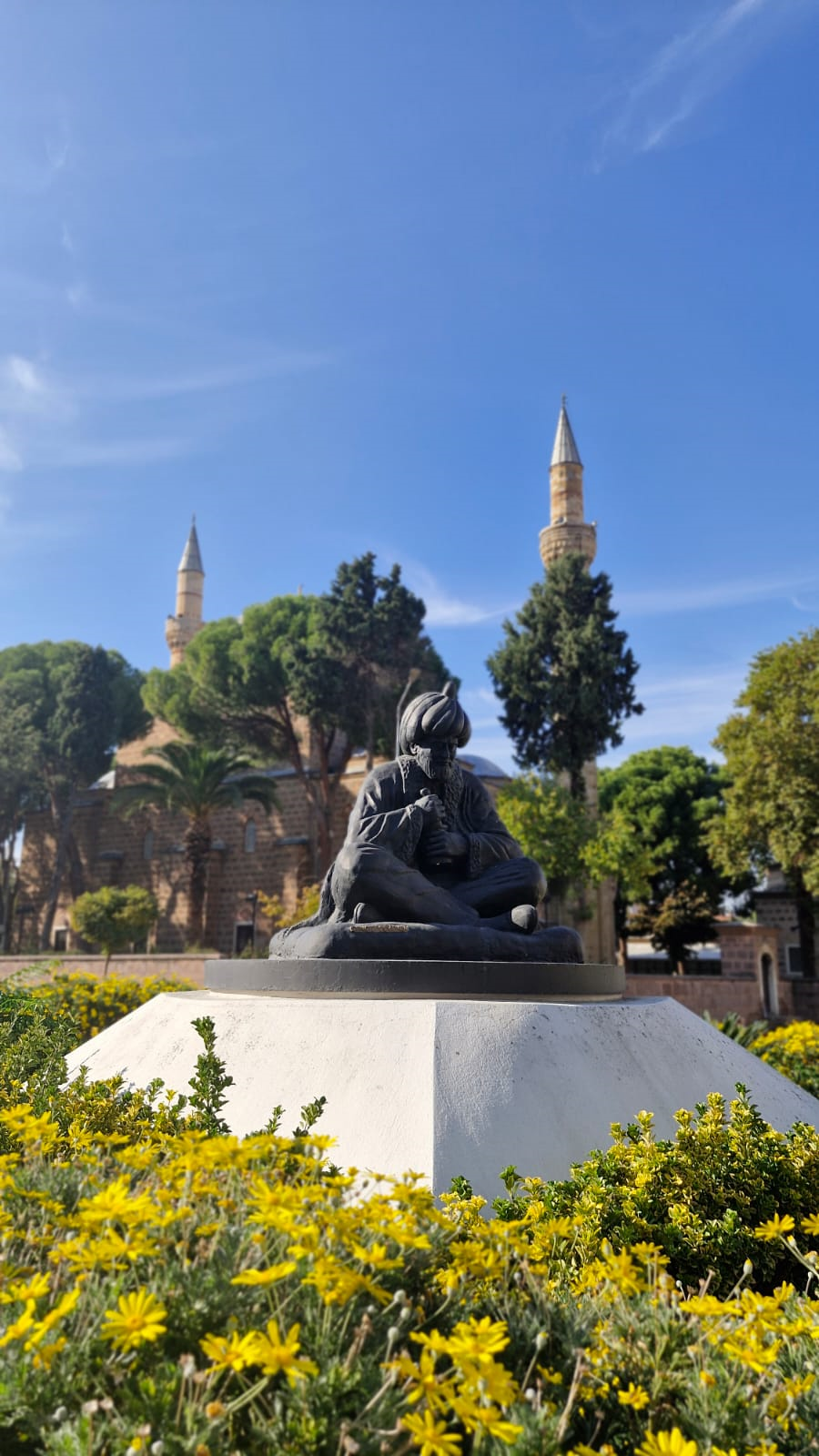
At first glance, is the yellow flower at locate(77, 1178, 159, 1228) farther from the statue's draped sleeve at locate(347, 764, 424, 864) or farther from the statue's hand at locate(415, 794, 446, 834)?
the statue's hand at locate(415, 794, 446, 834)

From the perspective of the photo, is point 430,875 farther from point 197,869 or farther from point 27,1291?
point 197,869

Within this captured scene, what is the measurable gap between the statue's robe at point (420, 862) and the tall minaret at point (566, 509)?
23.7 m

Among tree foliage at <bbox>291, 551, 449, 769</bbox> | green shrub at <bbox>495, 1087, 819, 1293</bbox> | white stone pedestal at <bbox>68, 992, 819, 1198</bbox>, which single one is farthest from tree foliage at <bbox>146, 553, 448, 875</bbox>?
green shrub at <bbox>495, 1087, 819, 1293</bbox>

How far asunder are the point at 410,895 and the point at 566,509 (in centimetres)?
2656

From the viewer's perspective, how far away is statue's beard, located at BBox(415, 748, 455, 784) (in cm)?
548

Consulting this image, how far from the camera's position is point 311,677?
80.5 feet

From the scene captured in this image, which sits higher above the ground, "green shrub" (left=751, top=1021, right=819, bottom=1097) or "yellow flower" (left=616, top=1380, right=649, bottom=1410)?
"green shrub" (left=751, top=1021, right=819, bottom=1097)

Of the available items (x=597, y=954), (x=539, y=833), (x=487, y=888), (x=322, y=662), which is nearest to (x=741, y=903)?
(x=597, y=954)

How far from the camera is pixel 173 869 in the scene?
104 ft

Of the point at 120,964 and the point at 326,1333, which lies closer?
the point at 326,1333

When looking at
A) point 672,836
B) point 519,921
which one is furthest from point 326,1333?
point 672,836

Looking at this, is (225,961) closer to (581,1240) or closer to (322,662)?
(581,1240)

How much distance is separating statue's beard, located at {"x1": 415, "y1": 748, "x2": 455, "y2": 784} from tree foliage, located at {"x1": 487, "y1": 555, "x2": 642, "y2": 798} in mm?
18179

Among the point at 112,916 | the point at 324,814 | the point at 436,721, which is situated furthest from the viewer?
the point at 324,814
